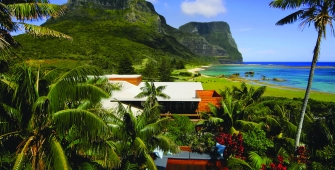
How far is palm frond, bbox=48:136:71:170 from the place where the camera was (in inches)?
202

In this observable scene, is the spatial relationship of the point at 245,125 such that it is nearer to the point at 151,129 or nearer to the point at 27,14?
the point at 151,129

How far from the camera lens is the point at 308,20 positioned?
8844 millimetres

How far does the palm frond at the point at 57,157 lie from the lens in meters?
5.12

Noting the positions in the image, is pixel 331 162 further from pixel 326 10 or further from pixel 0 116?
pixel 0 116

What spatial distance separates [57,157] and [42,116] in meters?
1.16

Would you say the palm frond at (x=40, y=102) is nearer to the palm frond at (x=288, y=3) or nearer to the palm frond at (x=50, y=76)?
the palm frond at (x=50, y=76)

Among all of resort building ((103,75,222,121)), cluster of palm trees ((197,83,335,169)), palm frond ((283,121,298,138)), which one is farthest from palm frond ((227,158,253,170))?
resort building ((103,75,222,121))

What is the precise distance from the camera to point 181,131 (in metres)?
13.2

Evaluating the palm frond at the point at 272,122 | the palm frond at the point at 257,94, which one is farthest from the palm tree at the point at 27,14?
the palm frond at the point at 257,94

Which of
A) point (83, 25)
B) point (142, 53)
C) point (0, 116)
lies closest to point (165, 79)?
point (142, 53)

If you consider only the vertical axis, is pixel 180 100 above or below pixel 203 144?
above

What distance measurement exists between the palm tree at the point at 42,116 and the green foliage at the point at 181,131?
7307mm

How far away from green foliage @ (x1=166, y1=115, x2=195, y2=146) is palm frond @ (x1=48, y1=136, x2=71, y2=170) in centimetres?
775

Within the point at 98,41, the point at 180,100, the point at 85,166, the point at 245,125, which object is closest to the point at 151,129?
the point at 85,166
